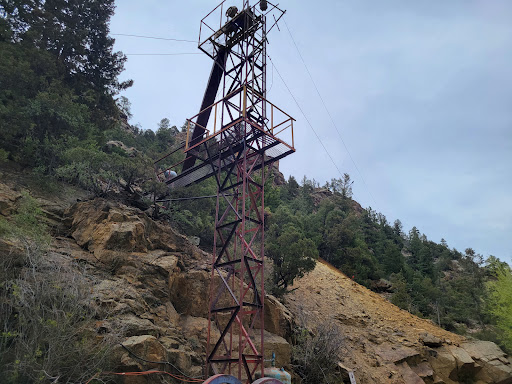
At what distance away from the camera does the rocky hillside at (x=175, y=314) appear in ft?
34.1

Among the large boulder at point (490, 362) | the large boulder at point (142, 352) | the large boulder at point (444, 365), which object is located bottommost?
the large boulder at point (142, 352)

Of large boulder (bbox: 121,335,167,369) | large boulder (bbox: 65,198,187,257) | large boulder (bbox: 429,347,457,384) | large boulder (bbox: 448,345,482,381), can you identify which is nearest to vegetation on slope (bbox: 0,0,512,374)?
large boulder (bbox: 65,198,187,257)

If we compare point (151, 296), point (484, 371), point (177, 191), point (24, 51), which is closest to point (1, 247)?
point (151, 296)

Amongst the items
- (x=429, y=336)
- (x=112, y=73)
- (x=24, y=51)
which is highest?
(x=112, y=73)

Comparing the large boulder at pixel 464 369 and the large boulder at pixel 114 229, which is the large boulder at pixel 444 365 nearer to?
the large boulder at pixel 464 369

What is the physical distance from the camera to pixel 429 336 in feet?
64.3

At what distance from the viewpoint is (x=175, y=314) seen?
41.3 feet

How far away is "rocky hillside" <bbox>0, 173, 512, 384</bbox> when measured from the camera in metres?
10.4

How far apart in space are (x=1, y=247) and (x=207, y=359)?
20.7 feet

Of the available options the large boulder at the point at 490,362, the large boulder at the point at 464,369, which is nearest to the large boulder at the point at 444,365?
the large boulder at the point at 464,369

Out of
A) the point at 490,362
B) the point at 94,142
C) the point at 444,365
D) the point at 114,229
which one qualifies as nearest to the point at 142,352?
the point at 114,229

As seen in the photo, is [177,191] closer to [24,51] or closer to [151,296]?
[151,296]

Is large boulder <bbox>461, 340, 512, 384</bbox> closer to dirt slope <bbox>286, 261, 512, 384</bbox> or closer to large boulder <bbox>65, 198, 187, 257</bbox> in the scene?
dirt slope <bbox>286, 261, 512, 384</bbox>

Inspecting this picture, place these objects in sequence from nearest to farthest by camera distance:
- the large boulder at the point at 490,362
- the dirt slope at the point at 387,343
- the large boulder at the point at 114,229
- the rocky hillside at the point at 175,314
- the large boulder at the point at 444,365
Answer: the rocky hillside at the point at 175,314 < the large boulder at the point at 114,229 < the dirt slope at the point at 387,343 < the large boulder at the point at 444,365 < the large boulder at the point at 490,362
